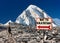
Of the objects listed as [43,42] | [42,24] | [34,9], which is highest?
[34,9]

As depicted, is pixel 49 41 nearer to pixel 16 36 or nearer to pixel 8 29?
pixel 16 36

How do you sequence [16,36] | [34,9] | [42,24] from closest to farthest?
[16,36] → [42,24] → [34,9]

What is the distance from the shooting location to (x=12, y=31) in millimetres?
42281

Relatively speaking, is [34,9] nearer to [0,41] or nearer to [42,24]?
[42,24]

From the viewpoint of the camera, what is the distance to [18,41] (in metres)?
37.8

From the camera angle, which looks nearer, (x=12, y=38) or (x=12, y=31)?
(x=12, y=38)

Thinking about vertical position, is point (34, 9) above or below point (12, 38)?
above

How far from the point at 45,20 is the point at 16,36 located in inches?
214

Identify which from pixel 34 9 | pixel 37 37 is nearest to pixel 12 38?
pixel 37 37

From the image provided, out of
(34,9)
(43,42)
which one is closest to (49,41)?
(43,42)

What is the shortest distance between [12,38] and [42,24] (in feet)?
19.4

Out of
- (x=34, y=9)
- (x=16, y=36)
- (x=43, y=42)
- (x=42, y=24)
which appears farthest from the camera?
(x=34, y=9)

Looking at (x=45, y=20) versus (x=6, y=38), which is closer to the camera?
(x=6, y=38)

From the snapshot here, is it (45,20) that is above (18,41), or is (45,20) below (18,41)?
above
